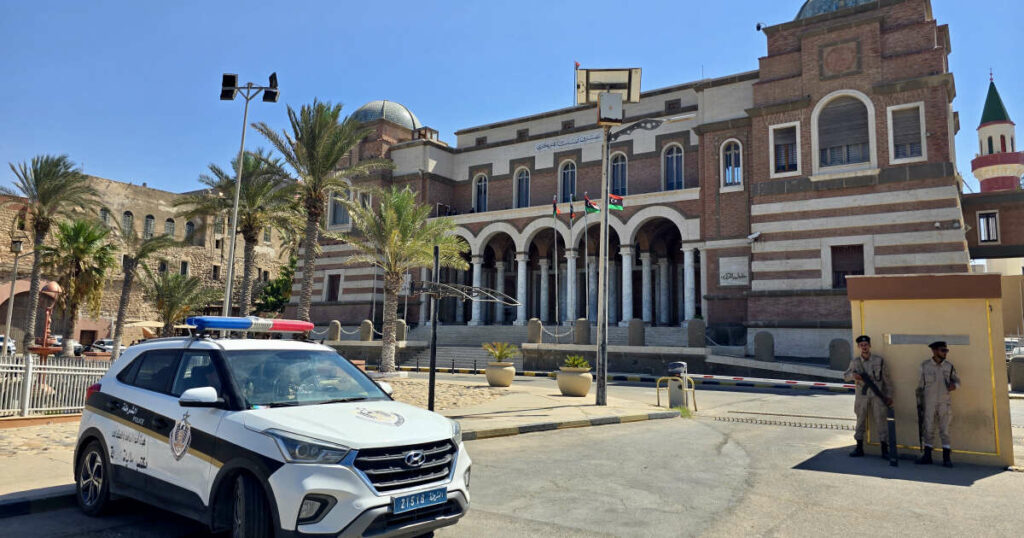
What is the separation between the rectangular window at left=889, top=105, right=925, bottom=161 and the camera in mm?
24064

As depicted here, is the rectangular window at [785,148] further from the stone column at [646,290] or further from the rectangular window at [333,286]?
the rectangular window at [333,286]

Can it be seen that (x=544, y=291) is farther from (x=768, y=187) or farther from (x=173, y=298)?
(x=173, y=298)

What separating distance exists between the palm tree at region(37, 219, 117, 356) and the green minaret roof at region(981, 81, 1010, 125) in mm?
73288

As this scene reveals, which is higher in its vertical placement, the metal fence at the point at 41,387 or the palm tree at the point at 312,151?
the palm tree at the point at 312,151

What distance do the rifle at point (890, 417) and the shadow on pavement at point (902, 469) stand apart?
114 millimetres

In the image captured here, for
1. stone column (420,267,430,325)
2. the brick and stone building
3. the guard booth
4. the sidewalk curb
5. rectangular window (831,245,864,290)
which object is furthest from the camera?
stone column (420,267,430,325)

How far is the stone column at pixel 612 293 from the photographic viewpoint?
3525 cm

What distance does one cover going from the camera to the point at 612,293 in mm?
35688

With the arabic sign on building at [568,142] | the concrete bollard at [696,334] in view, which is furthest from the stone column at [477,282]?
the concrete bollard at [696,334]

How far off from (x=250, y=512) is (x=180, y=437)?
1079 mm

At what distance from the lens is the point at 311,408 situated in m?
4.62

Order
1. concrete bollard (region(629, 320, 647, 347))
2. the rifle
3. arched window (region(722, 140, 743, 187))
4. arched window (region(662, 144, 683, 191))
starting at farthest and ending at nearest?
1. arched window (region(662, 144, 683, 191))
2. arched window (region(722, 140, 743, 187))
3. concrete bollard (region(629, 320, 647, 347))
4. the rifle

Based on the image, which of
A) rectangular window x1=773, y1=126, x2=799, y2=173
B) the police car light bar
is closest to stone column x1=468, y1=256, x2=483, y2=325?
rectangular window x1=773, y1=126, x2=799, y2=173

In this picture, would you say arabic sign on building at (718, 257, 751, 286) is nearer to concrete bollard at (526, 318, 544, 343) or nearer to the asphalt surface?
concrete bollard at (526, 318, 544, 343)
